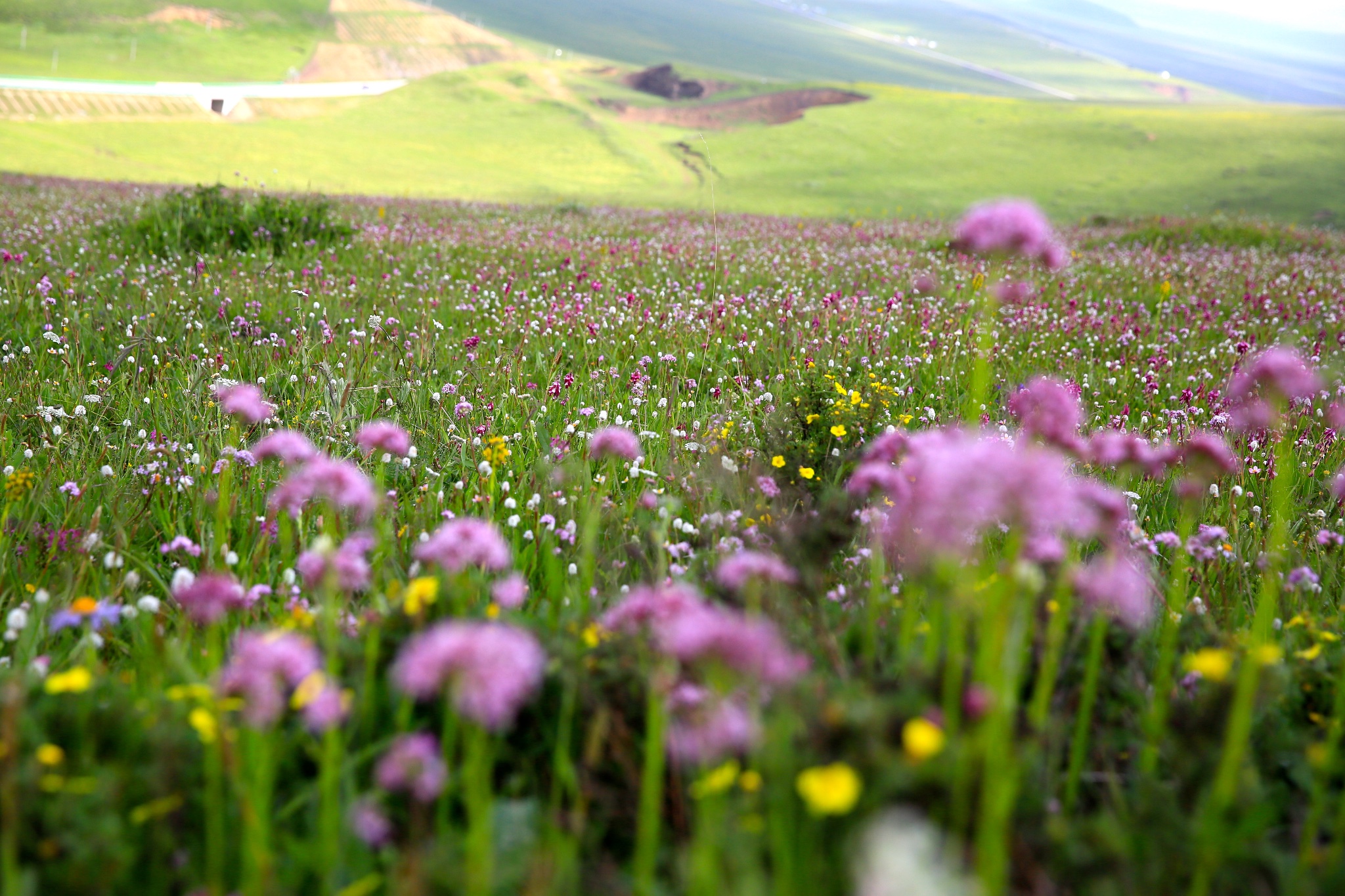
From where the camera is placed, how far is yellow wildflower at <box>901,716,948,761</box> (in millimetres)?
1172

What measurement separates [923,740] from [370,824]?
977 mm

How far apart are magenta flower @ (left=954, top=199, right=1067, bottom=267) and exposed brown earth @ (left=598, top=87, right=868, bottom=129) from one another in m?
81.1

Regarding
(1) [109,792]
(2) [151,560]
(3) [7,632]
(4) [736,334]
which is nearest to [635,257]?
(4) [736,334]

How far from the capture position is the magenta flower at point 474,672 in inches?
45.9

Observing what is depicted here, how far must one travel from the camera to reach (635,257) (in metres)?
11.3

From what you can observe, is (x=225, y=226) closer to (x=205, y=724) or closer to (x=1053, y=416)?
A: (x=205, y=724)

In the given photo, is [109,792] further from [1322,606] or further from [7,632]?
[1322,606]

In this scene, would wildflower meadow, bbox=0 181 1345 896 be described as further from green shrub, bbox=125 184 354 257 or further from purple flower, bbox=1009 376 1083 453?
green shrub, bbox=125 184 354 257

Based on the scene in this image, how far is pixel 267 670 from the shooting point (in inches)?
52.7

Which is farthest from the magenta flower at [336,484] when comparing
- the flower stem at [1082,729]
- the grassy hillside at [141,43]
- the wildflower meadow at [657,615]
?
the grassy hillside at [141,43]

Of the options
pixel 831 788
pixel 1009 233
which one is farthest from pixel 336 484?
pixel 1009 233

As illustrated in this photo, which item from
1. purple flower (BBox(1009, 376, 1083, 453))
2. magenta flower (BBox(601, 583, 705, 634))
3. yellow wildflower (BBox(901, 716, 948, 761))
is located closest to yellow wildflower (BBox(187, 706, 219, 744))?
magenta flower (BBox(601, 583, 705, 634))

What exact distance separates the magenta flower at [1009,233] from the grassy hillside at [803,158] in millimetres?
29217

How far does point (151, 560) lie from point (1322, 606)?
16.0 ft
